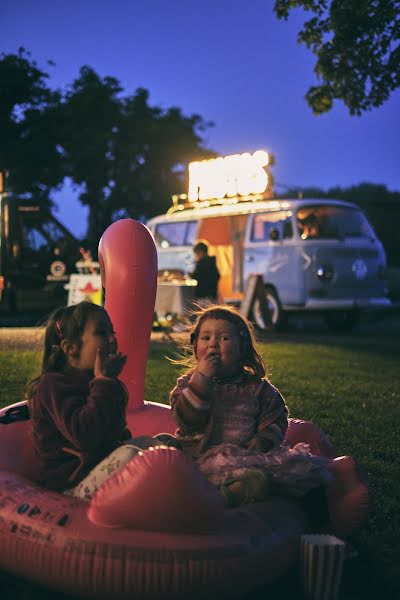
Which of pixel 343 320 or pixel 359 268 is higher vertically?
pixel 359 268

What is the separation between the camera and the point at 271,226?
1560 cm

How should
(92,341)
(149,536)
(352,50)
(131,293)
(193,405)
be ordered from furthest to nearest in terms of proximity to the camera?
1. (352,50)
2. (131,293)
3. (193,405)
4. (92,341)
5. (149,536)

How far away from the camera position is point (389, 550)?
3.92 m

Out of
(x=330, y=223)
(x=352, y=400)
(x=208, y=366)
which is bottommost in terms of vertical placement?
(x=352, y=400)

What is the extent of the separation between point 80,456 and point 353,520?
126cm

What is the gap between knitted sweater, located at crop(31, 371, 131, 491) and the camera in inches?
131

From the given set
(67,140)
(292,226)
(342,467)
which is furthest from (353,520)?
(67,140)

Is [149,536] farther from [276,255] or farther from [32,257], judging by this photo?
[32,257]

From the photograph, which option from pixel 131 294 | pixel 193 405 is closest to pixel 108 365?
pixel 193 405

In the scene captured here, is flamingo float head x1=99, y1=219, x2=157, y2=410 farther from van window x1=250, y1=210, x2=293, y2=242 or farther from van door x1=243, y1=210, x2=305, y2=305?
van window x1=250, y1=210, x2=293, y2=242

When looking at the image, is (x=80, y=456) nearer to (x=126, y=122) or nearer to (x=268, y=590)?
(x=268, y=590)

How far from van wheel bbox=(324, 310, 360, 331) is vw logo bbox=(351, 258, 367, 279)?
51.0 inches

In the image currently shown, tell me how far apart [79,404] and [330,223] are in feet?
39.9

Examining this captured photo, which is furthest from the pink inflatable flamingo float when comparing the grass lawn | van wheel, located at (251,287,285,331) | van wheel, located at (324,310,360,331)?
van wheel, located at (324,310,360,331)
